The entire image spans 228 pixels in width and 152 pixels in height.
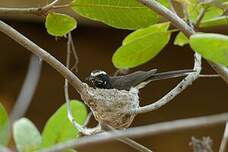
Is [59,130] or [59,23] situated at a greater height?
[59,23]

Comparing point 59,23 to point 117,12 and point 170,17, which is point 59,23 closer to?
point 117,12

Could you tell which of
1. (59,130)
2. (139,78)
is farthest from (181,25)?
(139,78)

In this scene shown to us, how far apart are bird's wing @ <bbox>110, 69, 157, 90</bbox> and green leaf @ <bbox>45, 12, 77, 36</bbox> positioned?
0.55 meters

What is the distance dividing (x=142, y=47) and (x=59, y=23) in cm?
21

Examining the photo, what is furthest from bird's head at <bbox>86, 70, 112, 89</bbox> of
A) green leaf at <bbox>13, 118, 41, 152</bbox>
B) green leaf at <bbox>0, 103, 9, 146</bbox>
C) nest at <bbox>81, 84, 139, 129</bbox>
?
green leaf at <bbox>0, 103, 9, 146</bbox>

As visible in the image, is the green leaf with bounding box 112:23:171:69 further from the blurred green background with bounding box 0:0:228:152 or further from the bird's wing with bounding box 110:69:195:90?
the blurred green background with bounding box 0:0:228:152

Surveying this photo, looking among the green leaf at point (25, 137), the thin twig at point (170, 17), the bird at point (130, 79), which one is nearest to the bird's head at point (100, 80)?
the bird at point (130, 79)

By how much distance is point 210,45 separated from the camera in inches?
33.3

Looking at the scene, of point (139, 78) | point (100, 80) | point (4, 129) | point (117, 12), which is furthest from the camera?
Answer: point (100, 80)

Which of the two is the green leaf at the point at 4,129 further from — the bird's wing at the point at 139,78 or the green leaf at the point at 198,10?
the bird's wing at the point at 139,78

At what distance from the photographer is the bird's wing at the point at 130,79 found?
1758 mm

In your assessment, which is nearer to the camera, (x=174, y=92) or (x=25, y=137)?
(x=174, y=92)

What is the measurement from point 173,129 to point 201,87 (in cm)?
324

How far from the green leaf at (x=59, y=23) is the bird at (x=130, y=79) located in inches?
14.8
